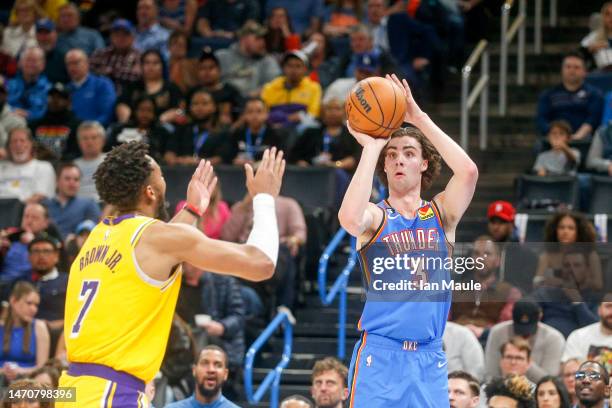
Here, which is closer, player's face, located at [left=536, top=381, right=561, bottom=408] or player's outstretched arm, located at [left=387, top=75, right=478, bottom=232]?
player's outstretched arm, located at [left=387, top=75, right=478, bottom=232]

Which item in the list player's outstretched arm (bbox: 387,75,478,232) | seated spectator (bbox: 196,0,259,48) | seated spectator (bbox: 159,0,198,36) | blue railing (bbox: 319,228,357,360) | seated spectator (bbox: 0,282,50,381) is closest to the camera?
player's outstretched arm (bbox: 387,75,478,232)

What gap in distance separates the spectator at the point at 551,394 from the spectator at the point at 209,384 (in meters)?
2.33

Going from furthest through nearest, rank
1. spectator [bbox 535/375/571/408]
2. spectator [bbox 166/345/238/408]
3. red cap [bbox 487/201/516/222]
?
red cap [bbox 487/201/516/222] < spectator [bbox 166/345/238/408] < spectator [bbox 535/375/571/408]

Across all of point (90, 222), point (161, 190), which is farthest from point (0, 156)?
point (161, 190)

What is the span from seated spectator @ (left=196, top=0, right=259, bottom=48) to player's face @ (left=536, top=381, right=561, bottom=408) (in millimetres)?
8999

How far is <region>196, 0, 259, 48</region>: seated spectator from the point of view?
680 inches

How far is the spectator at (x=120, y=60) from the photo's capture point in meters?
16.2

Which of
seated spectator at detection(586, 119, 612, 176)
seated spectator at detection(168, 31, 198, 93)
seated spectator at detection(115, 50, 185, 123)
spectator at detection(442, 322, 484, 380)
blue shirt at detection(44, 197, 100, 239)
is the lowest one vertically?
spectator at detection(442, 322, 484, 380)

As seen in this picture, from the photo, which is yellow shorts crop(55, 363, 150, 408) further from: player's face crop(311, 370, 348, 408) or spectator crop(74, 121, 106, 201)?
spectator crop(74, 121, 106, 201)

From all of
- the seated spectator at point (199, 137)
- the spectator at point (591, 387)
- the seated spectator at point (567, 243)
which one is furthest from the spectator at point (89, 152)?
the spectator at point (591, 387)

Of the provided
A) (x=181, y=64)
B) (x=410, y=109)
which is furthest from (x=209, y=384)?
(x=181, y=64)

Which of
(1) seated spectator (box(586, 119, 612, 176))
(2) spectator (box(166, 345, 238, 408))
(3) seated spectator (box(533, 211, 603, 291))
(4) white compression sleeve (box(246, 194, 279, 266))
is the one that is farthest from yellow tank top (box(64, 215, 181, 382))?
(1) seated spectator (box(586, 119, 612, 176))

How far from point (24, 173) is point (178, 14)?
4944 millimetres

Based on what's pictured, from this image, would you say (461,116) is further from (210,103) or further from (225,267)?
(225,267)
